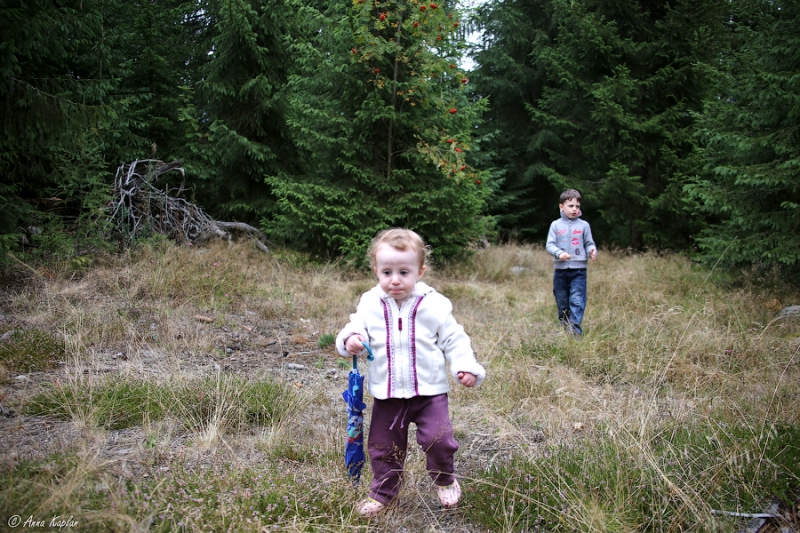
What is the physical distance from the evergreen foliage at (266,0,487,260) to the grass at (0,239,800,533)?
2.83 m

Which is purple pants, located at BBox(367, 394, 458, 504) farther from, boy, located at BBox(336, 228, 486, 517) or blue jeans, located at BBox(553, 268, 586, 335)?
blue jeans, located at BBox(553, 268, 586, 335)

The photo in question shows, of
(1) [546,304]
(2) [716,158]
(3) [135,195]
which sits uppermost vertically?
(2) [716,158]

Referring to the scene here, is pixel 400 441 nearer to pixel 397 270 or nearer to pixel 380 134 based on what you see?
pixel 397 270

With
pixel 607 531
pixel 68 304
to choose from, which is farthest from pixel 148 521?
pixel 68 304

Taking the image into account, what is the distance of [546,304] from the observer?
25.9ft

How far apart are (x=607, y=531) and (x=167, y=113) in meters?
12.9

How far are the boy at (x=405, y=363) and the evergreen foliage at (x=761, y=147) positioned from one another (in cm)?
662

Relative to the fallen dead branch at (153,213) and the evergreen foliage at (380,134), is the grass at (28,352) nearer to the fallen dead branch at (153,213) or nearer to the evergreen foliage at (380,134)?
Result: the fallen dead branch at (153,213)

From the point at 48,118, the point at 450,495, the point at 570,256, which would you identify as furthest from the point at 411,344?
the point at 48,118

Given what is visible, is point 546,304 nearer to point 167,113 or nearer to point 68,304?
point 68,304

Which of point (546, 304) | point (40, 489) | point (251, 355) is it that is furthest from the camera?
point (546, 304)

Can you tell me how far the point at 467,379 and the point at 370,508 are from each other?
73cm

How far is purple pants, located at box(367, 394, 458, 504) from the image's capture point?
253cm

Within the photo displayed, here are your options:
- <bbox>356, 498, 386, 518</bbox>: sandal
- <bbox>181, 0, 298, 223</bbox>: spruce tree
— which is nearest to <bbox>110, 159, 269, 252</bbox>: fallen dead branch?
<bbox>181, 0, 298, 223</bbox>: spruce tree
